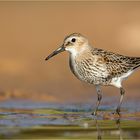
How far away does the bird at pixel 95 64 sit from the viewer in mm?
16625

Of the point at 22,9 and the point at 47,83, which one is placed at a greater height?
the point at 22,9

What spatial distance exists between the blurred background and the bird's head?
74.2 inches

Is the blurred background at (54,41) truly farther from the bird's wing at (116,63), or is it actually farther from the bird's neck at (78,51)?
the bird's neck at (78,51)

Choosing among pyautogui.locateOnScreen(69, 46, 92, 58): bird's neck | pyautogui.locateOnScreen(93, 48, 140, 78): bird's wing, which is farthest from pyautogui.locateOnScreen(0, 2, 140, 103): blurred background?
pyautogui.locateOnScreen(69, 46, 92, 58): bird's neck

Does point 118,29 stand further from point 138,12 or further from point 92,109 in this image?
point 92,109

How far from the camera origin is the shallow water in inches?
514

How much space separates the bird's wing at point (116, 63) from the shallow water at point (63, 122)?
819mm

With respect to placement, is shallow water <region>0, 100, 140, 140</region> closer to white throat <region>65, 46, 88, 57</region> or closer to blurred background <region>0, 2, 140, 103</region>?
white throat <region>65, 46, 88, 57</region>

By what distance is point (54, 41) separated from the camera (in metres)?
24.5

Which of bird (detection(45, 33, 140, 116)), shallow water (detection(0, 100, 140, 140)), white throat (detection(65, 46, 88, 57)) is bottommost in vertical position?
shallow water (detection(0, 100, 140, 140))

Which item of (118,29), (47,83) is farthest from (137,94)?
(118,29)

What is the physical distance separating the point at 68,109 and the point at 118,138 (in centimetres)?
405

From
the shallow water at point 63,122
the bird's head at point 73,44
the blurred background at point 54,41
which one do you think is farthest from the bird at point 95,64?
the blurred background at point 54,41

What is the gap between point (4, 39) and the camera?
24766 mm
